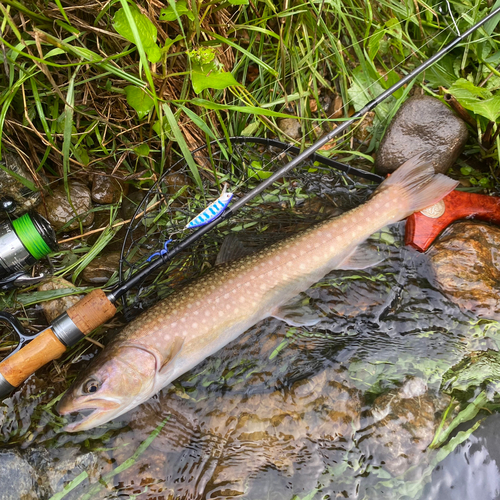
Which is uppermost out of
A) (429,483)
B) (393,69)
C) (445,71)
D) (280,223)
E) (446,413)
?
(393,69)

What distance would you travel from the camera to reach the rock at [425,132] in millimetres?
2818

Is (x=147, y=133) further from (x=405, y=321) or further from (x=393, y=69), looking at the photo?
(x=405, y=321)

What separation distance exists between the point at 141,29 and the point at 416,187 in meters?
1.91

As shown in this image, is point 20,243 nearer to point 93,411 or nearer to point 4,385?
point 4,385

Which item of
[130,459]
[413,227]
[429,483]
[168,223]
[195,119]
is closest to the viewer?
[429,483]

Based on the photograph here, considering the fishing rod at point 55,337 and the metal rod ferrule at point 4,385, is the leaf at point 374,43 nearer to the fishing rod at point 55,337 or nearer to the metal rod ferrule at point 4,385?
the fishing rod at point 55,337

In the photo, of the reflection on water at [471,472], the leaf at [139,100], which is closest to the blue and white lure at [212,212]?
the leaf at [139,100]

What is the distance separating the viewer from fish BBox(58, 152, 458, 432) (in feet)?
7.16

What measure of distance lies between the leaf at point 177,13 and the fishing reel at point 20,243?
1.46 metres

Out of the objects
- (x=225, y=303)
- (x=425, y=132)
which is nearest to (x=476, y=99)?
(x=425, y=132)

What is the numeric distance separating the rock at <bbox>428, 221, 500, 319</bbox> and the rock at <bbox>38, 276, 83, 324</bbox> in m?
2.47

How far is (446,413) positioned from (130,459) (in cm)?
186

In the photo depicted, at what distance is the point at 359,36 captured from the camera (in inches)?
119

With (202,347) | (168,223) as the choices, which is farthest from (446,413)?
(168,223)
